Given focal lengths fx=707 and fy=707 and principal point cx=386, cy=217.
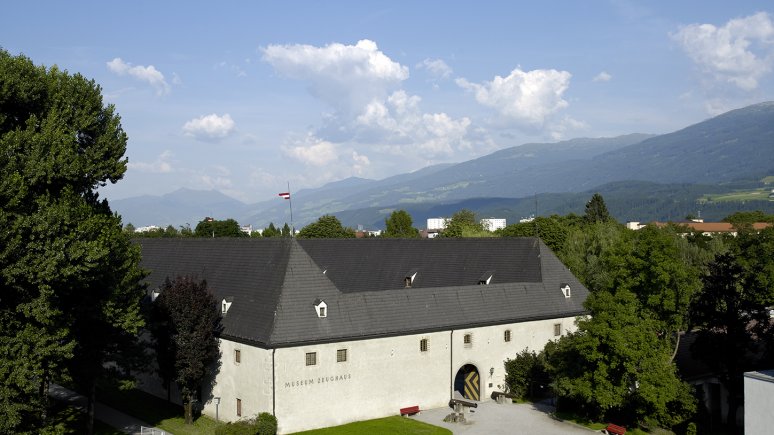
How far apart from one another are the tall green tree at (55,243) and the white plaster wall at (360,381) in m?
8.85

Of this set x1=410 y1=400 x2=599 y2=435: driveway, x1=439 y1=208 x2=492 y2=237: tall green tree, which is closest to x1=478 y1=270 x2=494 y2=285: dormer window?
x1=410 y1=400 x2=599 y2=435: driveway

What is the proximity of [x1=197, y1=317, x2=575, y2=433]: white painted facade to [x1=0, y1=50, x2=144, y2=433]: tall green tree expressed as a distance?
6835 millimetres

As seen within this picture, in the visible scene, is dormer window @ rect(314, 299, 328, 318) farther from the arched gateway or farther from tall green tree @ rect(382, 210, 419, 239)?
tall green tree @ rect(382, 210, 419, 239)

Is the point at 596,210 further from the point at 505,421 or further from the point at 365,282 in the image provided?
the point at 505,421

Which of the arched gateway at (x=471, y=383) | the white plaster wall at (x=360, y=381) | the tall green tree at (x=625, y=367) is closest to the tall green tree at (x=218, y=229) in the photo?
the arched gateway at (x=471, y=383)

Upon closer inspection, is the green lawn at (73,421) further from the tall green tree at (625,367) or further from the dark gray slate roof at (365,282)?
the tall green tree at (625,367)

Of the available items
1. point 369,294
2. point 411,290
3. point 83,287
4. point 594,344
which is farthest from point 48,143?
point 594,344

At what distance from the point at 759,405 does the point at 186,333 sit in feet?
90.9

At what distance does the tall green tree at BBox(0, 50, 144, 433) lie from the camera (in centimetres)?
2848

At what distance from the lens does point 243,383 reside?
3931 centimetres

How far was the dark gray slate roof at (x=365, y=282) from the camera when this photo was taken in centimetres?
3944

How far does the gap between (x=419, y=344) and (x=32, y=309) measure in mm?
21986

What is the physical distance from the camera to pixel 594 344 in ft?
120

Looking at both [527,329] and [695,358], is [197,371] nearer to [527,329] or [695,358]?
[527,329]
